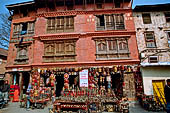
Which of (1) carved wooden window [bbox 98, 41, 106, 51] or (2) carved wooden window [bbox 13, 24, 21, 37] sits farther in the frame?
(2) carved wooden window [bbox 13, 24, 21, 37]

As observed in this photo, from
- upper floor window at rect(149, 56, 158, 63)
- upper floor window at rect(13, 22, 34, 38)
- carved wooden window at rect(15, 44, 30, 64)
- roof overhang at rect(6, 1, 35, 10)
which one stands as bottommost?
upper floor window at rect(149, 56, 158, 63)

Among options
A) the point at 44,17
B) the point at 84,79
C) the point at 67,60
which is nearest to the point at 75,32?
the point at 67,60

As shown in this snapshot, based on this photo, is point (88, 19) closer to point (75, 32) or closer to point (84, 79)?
point (75, 32)

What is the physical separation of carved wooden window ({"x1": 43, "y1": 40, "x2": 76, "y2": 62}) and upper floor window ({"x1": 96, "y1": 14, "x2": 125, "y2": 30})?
4151mm

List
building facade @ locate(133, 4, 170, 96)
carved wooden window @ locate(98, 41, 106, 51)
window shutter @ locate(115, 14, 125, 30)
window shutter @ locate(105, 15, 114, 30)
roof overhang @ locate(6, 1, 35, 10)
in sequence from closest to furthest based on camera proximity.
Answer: building facade @ locate(133, 4, 170, 96), carved wooden window @ locate(98, 41, 106, 51), window shutter @ locate(115, 14, 125, 30), window shutter @ locate(105, 15, 114, 30), roof overhang @ locate(6, 1, 35, 10)

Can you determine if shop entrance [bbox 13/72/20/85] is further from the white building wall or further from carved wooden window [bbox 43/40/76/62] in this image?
the white building wall

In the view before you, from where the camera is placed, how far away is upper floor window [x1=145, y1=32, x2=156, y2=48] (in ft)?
42.7

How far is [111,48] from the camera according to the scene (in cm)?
1308

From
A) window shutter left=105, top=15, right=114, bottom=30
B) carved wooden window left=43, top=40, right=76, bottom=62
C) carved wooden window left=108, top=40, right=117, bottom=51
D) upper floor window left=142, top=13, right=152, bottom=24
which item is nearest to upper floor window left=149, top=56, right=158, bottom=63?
carved wooden window left=108, top=40, right=117, bottom=51

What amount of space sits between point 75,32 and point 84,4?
4160 millimetres

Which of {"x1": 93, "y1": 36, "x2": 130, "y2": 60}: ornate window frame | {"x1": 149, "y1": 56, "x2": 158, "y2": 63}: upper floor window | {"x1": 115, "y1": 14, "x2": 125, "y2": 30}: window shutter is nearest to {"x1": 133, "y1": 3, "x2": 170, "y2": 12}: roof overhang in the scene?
{"x1": 115, "y1": 14, "x2": 125, "y2": 30}: window shutter

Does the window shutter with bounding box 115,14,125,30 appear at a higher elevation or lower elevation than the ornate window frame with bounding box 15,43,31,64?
higher

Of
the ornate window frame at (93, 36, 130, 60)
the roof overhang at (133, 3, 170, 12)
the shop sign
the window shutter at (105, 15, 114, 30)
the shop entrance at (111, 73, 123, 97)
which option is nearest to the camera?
the shop sign

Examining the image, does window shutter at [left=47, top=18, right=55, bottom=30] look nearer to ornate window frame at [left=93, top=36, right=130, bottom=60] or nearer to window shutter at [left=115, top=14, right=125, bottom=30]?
ornate window frame at [left=93, top=36, right=130, bottom=60]
